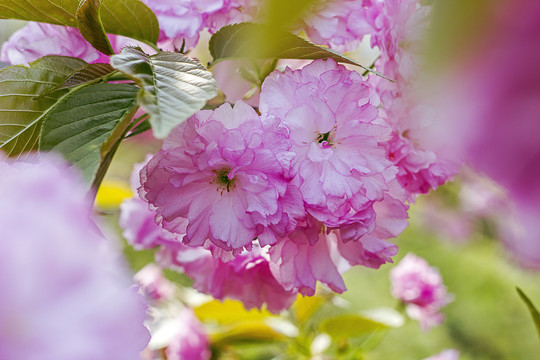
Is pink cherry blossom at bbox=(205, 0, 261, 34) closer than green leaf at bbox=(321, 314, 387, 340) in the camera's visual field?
Yes

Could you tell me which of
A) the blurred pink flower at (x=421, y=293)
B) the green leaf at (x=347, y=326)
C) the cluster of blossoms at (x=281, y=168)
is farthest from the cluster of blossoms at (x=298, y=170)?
the blurred pink flower at (x=421, y=293)

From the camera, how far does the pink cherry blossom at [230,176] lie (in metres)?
0.26

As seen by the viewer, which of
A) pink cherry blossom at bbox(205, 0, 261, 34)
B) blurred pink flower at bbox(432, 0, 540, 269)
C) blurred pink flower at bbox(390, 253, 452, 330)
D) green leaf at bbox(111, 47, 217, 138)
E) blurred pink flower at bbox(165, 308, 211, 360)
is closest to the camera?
blurred pink flower at bbox(432, 0, 540, 269)

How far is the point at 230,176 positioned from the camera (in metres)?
0.27

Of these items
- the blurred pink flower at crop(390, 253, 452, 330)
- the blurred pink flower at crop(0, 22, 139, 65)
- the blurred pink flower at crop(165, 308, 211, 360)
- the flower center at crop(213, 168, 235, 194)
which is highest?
the blurred pink flower at crop(0, 22, 139, 65)

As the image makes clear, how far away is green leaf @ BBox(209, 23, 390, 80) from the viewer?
264 millimetres

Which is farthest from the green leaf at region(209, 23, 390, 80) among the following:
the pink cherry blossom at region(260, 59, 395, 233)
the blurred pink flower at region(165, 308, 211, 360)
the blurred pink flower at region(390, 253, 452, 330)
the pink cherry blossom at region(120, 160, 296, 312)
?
the blurred pink flower at region(390, 253, 452, 330)

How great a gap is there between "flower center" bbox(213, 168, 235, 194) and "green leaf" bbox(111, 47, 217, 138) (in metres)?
0.06

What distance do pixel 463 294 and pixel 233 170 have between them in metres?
1.12

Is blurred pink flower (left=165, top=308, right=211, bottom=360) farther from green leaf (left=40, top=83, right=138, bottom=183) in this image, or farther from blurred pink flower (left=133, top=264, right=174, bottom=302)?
green leaf (left=40, top=83, right=138, bottom=183)

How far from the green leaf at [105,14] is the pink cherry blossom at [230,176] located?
7cm

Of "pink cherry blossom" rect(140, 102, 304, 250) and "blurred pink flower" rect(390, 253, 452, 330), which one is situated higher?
"pink cherry blossom" rect(140, 102, 304, 250)

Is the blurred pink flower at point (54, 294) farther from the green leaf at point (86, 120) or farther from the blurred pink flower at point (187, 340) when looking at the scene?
the blurred pink flower at point (187, 340)

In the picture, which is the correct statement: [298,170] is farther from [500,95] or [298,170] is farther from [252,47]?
[500,95]
